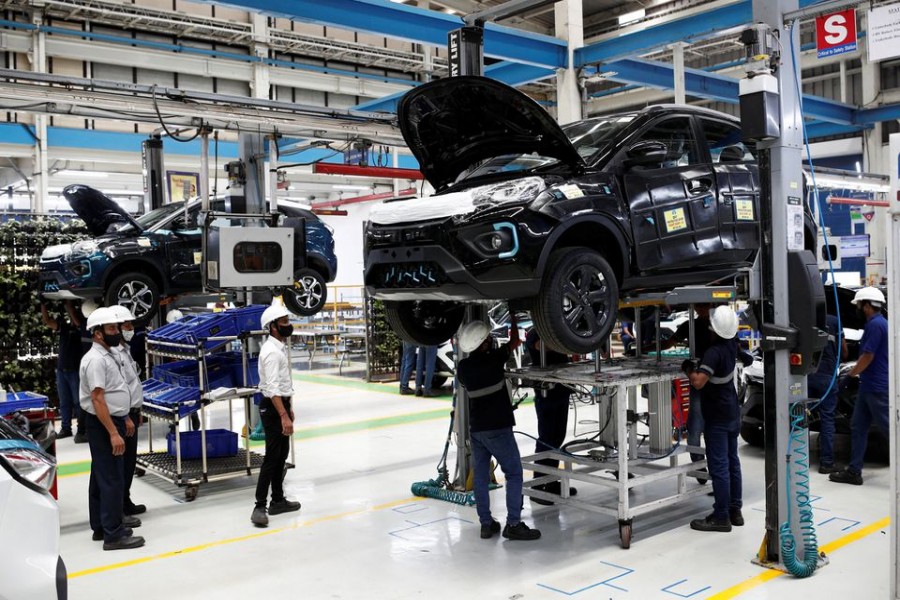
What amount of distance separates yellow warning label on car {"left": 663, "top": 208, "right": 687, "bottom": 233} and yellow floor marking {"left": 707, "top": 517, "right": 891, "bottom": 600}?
2.26 m

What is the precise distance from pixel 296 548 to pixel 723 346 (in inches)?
129

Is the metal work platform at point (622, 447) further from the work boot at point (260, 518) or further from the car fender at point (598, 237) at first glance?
the work boot at point (260, 518)

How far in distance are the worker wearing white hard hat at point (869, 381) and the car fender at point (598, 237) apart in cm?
256

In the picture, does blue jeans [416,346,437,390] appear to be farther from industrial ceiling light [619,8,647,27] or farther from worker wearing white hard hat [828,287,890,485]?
industrial ceiling light [619,8,647,27]

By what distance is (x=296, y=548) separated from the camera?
5.61 m

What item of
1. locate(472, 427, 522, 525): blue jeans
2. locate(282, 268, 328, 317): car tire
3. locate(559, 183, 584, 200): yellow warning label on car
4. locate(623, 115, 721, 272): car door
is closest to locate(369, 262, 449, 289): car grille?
locate(559, 183, 584, 200): yellow warning label on car

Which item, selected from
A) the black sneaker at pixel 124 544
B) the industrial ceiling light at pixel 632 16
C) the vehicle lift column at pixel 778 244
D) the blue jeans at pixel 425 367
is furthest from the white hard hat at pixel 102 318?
the industrial ceiling light at pixel 632 16

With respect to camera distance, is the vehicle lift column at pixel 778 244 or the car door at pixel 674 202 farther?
the car door at pixel 674 202

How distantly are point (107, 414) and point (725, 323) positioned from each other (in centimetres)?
419

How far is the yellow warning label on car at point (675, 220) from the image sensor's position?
18.5 ft

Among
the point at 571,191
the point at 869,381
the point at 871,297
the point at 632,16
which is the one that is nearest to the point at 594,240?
the point at 571,191

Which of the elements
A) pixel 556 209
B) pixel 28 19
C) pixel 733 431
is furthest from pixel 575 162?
pixel 28 19

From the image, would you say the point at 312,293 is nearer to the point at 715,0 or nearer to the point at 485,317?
the point at 485,317

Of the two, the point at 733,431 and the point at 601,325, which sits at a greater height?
the point at 601,325
